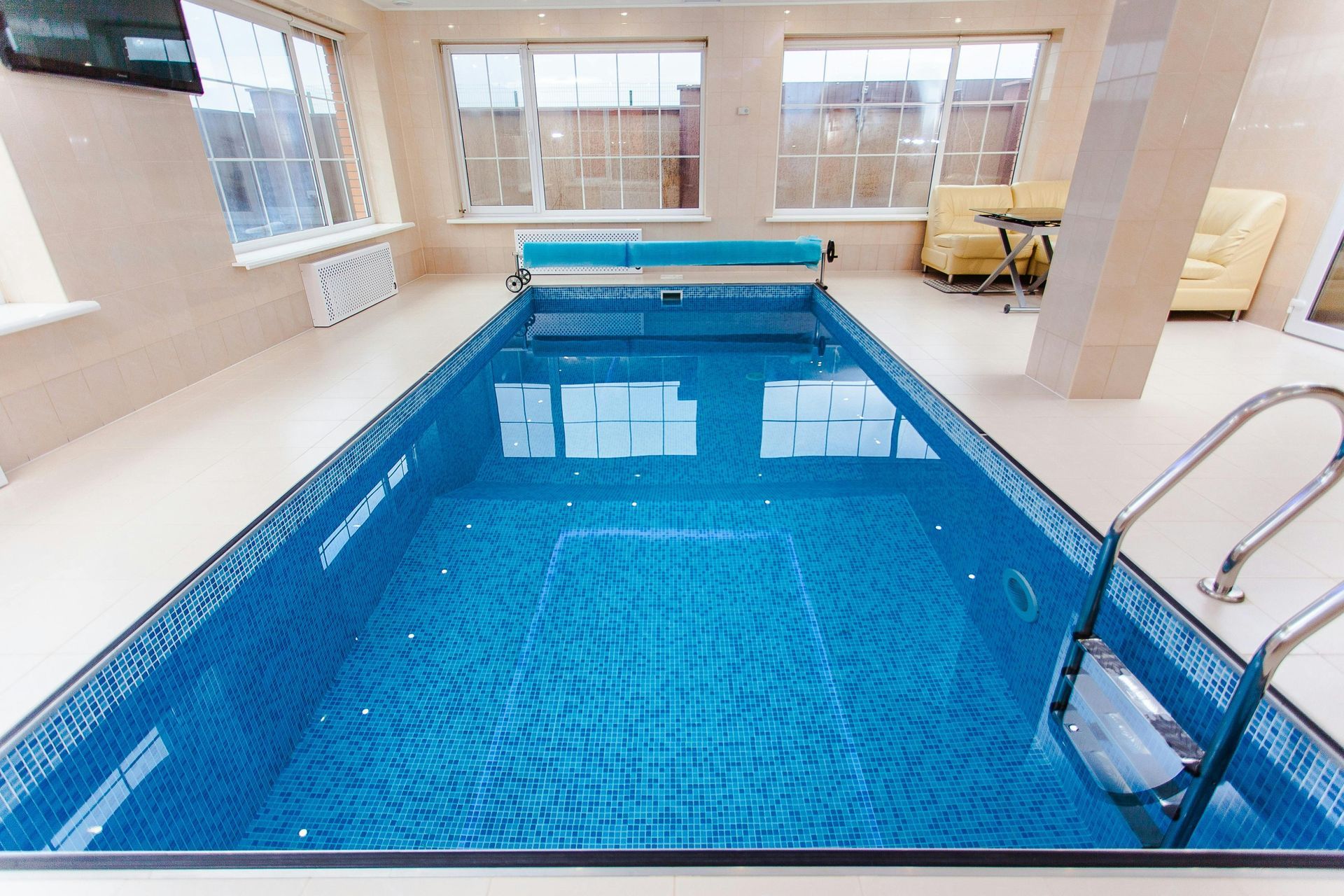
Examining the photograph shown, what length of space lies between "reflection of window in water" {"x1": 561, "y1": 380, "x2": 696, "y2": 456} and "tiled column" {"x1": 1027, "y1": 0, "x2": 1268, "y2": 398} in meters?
1.97

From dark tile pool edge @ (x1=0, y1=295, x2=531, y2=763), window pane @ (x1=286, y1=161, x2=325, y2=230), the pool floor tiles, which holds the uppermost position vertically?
window pane @ (x1=286, y1=161, x2=325, y2=230)

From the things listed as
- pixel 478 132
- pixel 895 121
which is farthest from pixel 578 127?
pixel 895 121

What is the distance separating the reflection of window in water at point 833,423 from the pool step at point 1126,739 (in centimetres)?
145

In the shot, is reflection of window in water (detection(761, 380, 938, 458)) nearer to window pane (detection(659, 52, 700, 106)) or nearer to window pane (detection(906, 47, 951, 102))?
window pane (detection(659, 52, 700, 106))

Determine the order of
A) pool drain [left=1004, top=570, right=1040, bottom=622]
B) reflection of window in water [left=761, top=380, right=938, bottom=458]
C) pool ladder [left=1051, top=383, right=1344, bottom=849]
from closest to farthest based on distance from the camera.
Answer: pool ladder [left=1051, top=383, right=1344, bottom=849], pool drain [left=1004, top=570, right=1040, bottom=622], reflection of window in water [left=761, top=380, right=938, bottom=458]

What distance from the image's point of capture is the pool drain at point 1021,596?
204cm

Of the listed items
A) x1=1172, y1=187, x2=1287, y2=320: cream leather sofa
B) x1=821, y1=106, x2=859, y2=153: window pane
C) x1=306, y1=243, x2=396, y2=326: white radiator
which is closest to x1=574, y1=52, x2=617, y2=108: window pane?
x1=821, y1=106, x2=859, y2=153: window pane

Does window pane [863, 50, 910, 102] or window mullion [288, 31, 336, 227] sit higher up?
window pane [863, 50, 910, 102]

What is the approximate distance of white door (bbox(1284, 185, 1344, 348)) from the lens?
4008 millimetres

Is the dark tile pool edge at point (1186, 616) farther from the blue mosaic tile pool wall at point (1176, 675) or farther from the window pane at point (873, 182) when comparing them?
the window pane at point (873, 182)

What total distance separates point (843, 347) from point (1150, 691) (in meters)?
3.46

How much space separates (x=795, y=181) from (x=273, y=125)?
4643mm

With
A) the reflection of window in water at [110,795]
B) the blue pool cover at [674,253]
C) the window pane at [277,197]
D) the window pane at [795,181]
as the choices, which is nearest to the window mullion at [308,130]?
the window pane at [277,197]

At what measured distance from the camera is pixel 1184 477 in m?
1.58
